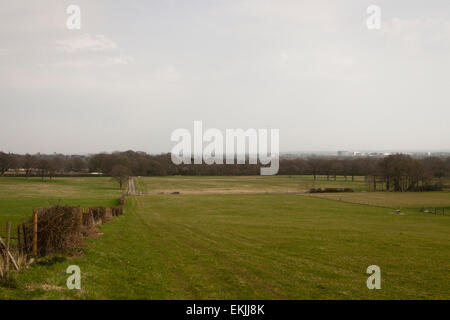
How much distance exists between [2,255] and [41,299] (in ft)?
11.5

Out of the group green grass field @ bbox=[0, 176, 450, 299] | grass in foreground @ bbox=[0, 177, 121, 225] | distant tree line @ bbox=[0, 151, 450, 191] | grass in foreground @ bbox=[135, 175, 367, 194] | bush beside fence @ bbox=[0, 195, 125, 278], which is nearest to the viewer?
green grass field @ bbox=[0, 176, 450, 299]

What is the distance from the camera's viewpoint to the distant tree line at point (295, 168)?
87188 millimetres

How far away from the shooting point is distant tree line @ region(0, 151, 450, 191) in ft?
286

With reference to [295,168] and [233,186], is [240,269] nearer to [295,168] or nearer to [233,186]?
[233,186]

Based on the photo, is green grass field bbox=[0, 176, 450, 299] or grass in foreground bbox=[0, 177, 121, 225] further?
grass in foreground bbox=[0, 177, 121, 225]

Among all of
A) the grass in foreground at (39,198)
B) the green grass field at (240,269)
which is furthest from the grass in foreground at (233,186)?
the green grass field at (240,269)

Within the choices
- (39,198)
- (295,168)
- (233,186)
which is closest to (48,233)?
(39,198)

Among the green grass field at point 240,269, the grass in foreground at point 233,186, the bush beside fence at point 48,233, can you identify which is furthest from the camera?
the grass in foreground at point 233,186

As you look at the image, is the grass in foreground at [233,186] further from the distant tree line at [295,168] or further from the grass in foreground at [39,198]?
the grass in foreground at [39,198]

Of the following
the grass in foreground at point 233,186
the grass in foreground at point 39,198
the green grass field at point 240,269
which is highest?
the green grass field at point 240,269

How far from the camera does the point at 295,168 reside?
157 metres

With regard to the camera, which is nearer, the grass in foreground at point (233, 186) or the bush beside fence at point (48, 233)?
the bush beside fence at point (48, 233)

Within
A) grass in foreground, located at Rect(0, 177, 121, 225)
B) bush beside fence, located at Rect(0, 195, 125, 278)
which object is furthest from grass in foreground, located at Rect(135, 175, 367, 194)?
bush beside fence, located at Rect(0, 195, 125, 278)

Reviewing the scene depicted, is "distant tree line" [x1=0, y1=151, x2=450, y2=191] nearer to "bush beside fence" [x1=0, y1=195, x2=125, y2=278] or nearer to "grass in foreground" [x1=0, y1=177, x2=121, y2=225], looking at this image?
"grass in foreground" [x1=0, y1=177, x2=121, y2=225]
